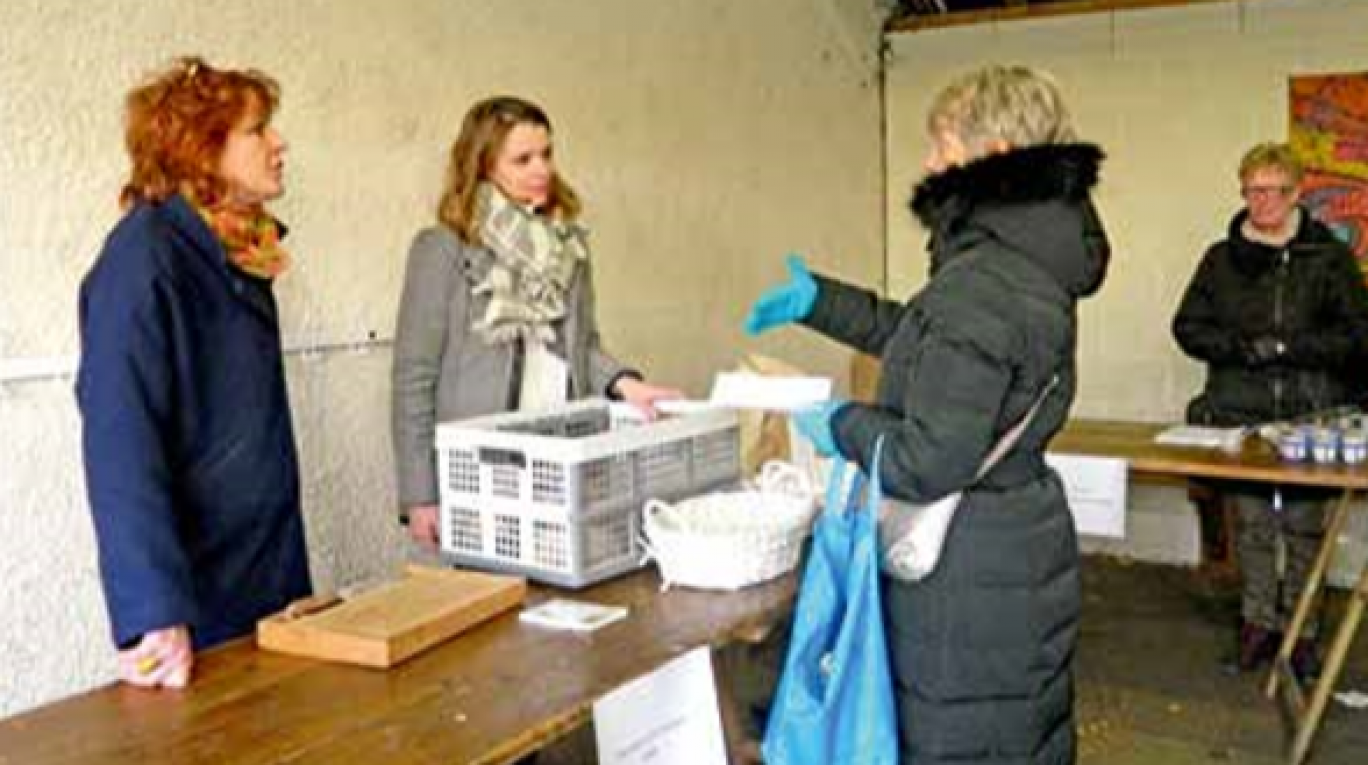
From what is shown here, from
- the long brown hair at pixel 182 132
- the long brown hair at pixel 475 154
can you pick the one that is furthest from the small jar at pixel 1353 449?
the long brown hair at pixel 182 132

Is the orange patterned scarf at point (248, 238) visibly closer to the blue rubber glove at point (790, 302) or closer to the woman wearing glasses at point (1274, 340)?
the blue rubber glove at point (790, 302)

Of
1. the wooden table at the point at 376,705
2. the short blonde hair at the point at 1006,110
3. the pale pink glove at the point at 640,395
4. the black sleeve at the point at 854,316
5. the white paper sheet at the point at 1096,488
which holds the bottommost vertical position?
the white paper sheet at the point at 1096,488

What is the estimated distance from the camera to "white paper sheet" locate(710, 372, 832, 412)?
7.20 feet

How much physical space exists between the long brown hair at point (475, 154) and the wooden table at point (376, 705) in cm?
95

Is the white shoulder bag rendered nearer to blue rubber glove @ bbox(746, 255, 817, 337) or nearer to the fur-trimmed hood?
the fur-trimmed hood

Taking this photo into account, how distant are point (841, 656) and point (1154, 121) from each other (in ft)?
12.2

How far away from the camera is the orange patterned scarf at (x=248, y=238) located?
6.51 ft

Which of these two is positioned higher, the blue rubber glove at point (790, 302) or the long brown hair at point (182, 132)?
the long brown hair at point (182, 132)

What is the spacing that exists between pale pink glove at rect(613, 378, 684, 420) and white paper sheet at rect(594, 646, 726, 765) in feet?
2.10

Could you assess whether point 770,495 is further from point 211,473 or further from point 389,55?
point 389,55

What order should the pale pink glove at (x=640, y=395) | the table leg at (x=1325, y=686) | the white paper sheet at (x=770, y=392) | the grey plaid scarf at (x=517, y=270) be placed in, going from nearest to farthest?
the white paper sheet at (x=770, y=392), the pale pink glove at (x=640, y=395), the grey plaid scarf at (x=517, y=270), the table leg at (x=1325, y=686)

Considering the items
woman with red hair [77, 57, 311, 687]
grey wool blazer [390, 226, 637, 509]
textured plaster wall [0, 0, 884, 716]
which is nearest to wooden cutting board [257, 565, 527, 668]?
woman with red hair [77, 57, 311, 687]

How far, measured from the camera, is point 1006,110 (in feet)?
6.31

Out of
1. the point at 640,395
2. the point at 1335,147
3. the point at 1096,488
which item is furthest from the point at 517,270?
the point at 1335,147
